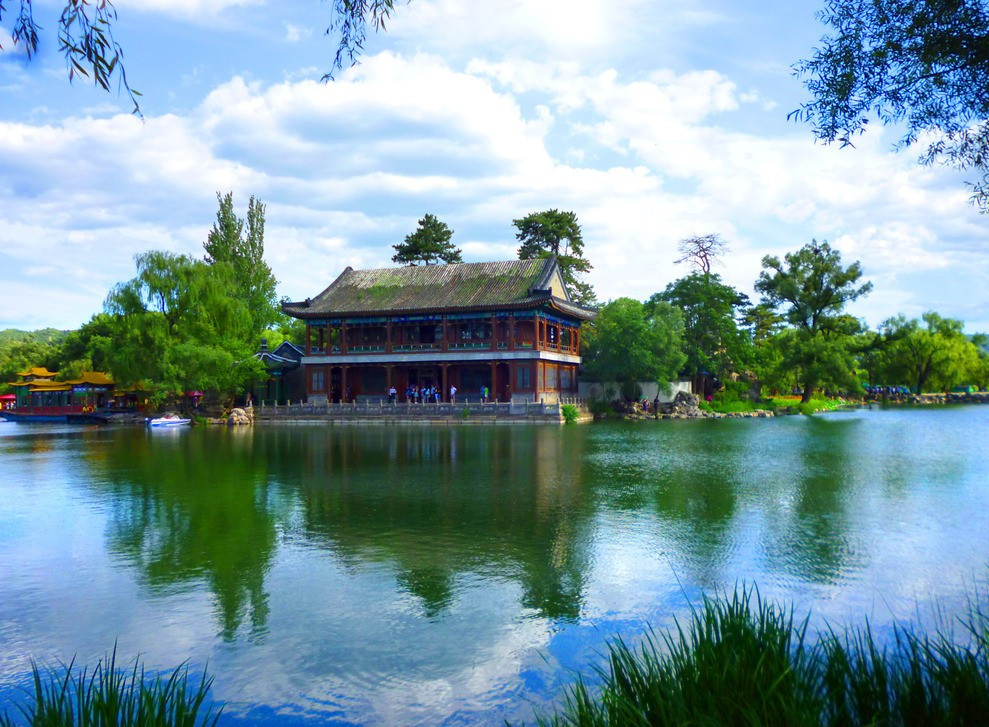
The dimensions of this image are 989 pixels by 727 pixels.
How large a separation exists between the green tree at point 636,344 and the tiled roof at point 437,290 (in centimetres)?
317

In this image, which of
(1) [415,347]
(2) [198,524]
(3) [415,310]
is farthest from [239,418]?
(2) [198,524]

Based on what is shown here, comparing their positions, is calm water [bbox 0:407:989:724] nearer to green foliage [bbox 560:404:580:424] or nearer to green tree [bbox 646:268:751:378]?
green foliage [bbox 560:404:580:424]

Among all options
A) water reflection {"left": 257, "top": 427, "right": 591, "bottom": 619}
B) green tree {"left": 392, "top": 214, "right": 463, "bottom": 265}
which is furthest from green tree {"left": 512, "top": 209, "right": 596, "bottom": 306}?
water reflection {"left": 257, "top": 427, "right": 591, "bottom": 619}

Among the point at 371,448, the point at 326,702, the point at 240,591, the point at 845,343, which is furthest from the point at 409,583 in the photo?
the point at 845,343

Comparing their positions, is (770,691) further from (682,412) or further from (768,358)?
(768,358)

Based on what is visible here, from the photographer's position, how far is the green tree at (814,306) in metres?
48.0

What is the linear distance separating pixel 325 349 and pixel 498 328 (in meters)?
11.7

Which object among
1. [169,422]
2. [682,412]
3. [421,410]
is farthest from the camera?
[682,412]

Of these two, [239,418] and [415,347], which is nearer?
[239,418]

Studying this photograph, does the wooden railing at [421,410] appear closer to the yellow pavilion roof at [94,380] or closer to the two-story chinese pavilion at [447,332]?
the two-story chinese pavilion at [447,332]

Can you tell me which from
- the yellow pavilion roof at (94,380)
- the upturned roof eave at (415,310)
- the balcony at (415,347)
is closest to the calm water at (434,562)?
the upturned roof eave at (415,310)

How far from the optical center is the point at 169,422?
3884 centimetres

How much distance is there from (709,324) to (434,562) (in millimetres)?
42049

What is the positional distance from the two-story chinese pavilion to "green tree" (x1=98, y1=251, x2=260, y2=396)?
514 cm
